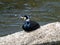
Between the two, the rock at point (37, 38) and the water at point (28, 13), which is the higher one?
the rock at point (37, 38)

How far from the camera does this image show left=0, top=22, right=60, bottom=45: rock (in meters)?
9.79

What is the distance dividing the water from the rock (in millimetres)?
3615

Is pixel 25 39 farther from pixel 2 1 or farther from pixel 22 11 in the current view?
pixel 2 1

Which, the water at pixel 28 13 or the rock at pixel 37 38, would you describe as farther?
the water at pixel 28 13

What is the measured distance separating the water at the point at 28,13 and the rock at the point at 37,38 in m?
3.62

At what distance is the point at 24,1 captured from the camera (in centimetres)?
1986

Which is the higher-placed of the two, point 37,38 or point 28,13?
point 37,38

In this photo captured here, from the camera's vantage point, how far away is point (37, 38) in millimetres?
9891

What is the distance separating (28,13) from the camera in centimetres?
1673

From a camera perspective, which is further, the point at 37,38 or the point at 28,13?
the point at 28,13

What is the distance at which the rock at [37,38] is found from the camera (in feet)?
32.1

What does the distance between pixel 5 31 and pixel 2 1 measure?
6.19 metres

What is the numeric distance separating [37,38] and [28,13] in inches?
273

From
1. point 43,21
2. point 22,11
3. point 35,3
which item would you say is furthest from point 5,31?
point 35,3
